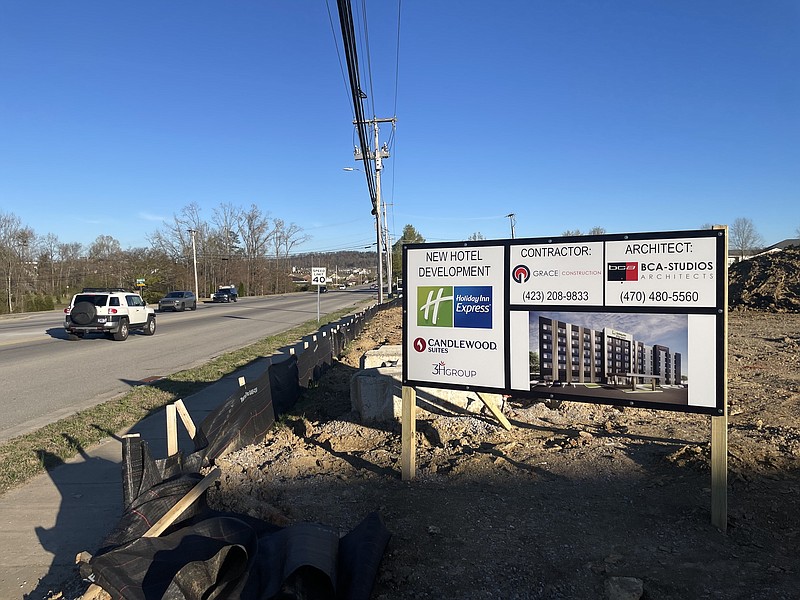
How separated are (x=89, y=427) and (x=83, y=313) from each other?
573 inches

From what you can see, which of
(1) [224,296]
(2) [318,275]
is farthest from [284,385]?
(1) [224,296]

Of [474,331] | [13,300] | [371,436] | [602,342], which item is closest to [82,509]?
[371,436]

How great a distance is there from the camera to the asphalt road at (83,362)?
10623 mm

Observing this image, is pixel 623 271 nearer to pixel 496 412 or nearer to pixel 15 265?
pixel 496 412

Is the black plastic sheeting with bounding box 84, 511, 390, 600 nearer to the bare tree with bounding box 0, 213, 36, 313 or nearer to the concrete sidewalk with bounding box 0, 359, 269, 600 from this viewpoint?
the concrete sidewalk with bounding box 0, 359, 269, 600

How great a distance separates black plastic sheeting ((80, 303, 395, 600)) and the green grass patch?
8.86 ft

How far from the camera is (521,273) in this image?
552 cm

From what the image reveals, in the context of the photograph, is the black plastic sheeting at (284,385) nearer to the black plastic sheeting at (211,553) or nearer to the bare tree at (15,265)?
the black plastic sheeting at (211,553)

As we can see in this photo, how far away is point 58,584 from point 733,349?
48.9 feet

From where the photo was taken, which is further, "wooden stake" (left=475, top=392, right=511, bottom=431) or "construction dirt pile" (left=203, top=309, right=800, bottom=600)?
"wooden stake" (left=475, top=392, right=511, bottom=431)

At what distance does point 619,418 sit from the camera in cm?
770

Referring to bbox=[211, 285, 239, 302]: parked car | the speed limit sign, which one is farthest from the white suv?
bbox=[211, 285, 239, 302]: parked car

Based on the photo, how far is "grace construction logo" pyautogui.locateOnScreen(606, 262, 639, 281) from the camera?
5000 millimetres

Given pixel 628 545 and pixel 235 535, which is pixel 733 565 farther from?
pixel 235 535
